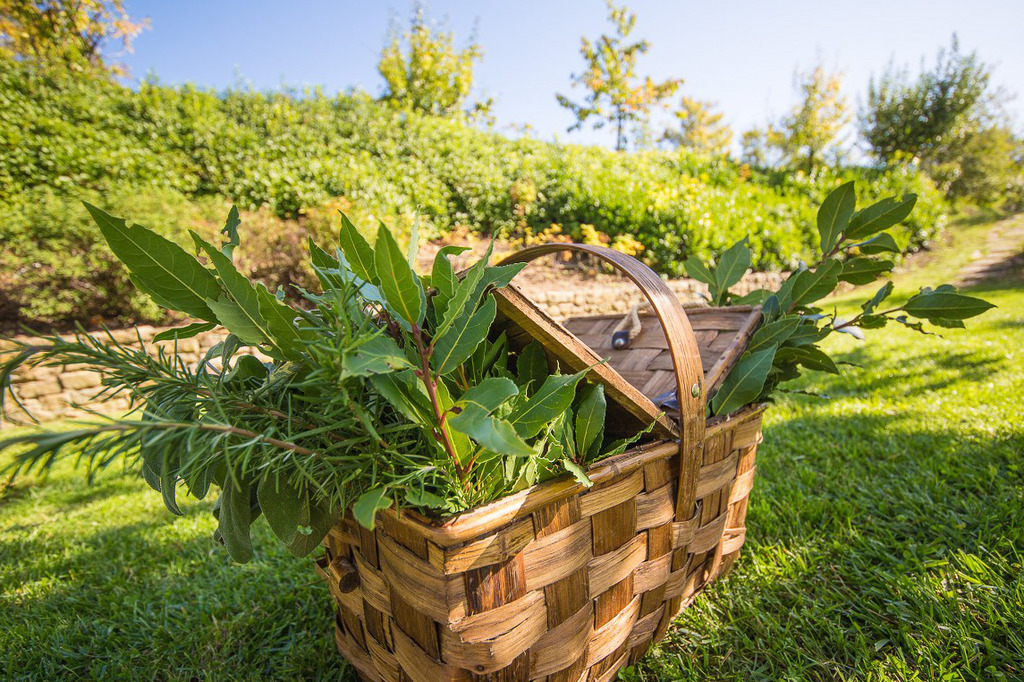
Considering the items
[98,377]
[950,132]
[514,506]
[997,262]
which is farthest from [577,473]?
[950,132]

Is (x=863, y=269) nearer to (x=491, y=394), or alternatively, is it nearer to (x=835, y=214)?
(x=835, y=214)

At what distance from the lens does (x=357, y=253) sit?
0.67 meters

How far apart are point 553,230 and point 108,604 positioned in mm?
6040

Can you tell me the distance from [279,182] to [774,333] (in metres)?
6.74

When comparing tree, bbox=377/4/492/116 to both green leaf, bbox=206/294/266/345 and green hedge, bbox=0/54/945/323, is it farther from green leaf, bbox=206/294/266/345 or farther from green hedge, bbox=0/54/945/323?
green leaf, bbox=206/294/266/345

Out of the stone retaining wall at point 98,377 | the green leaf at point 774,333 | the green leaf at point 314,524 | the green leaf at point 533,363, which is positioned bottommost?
the stone retaining wall at point 98,377

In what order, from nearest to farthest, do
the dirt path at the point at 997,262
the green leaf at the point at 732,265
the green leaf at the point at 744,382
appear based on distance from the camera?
the green leaf at the point at 744,382 → the green leaf at the point at 732,265 → the dirt path at the point at 997,262

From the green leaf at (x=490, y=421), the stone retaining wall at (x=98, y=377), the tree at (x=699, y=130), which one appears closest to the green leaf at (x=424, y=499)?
the green leaf at (x=490, y=421)

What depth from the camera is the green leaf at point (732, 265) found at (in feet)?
4.65

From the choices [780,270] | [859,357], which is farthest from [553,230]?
[859,357]

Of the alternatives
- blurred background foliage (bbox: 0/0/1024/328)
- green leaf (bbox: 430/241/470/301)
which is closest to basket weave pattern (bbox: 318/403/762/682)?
green leaf (bbox: 430/241/470/301)

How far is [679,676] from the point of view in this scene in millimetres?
1058

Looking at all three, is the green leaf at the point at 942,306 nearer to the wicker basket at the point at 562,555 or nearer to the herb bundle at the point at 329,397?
the wicker basket at the point at 562,555

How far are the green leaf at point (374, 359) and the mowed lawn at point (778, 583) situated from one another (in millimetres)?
792
